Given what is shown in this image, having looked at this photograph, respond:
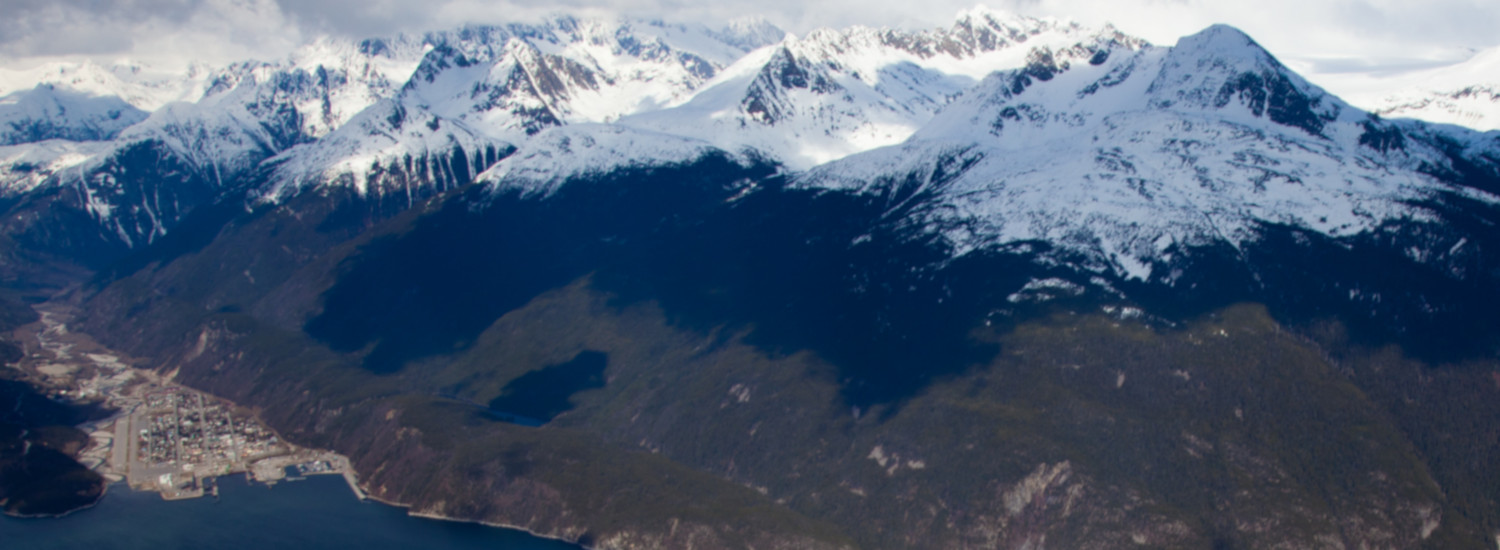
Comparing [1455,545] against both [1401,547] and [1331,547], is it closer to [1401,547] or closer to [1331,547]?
[1401,547]

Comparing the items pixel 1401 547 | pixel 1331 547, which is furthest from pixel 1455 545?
pixel 1331 547
